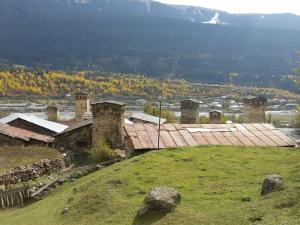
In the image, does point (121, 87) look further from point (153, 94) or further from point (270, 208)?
point (270, 208)

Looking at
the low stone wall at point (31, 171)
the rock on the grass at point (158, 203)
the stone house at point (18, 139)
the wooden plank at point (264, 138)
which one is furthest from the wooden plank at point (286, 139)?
the stone house at point (18, 139)

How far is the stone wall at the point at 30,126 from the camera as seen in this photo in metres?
41.7

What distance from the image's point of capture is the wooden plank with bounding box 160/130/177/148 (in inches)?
944

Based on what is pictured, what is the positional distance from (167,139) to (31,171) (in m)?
7.54

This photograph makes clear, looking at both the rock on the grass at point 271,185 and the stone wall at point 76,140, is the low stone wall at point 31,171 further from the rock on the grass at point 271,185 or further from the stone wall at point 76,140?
the rock on the grass at point 271,185

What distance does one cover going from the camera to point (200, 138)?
25.3 metres

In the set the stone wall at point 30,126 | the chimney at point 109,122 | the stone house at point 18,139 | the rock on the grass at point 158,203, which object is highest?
the rock on the grass at point 158,203

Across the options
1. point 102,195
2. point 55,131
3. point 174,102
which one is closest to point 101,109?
point 55,131

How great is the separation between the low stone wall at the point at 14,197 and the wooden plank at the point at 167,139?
7.29 m

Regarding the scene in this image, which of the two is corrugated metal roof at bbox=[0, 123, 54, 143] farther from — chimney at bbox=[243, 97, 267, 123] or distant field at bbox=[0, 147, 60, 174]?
chimney at bbox=[243, 97, 267, 123]

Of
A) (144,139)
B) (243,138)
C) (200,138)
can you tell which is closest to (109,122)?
(144,139)

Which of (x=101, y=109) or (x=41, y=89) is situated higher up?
(x=101, y=109)

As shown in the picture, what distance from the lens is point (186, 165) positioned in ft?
63.6

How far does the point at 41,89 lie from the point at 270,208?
117 meters
